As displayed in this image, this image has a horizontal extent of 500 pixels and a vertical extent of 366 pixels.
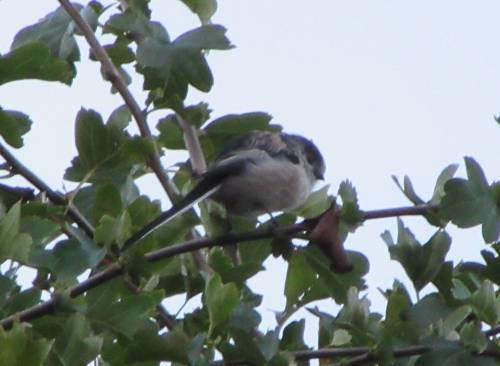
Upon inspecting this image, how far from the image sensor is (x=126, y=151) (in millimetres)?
2691

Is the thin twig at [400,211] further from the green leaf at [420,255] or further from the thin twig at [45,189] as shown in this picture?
the thin twig at [45,189]

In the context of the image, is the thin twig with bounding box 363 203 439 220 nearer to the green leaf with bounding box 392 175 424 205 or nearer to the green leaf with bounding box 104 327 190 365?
the green leaf with bounding box 392 175 424 205

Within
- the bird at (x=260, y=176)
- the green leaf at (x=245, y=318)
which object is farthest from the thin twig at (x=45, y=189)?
the bird at (x=260, y=176)

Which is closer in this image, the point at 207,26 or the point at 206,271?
the point at 206,271

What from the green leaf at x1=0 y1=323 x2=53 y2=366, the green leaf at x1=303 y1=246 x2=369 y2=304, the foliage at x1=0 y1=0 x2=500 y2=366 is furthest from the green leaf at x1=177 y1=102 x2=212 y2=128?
the green leaf at x1=0 y1=323 x2=53 y2=366

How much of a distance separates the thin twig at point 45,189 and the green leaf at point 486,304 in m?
0.85

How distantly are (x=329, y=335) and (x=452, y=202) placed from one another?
41 cm

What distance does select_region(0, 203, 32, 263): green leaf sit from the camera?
7.30ft

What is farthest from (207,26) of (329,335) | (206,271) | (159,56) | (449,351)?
(449,351)

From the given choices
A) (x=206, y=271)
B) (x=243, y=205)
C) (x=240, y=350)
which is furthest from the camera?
(x=243, y=205)

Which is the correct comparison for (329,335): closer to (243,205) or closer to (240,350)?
(240,350)

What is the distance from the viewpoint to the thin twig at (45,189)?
8.30ft

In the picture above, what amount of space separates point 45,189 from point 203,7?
0.88 m

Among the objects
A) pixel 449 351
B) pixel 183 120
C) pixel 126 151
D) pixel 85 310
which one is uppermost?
pixel 183 120
